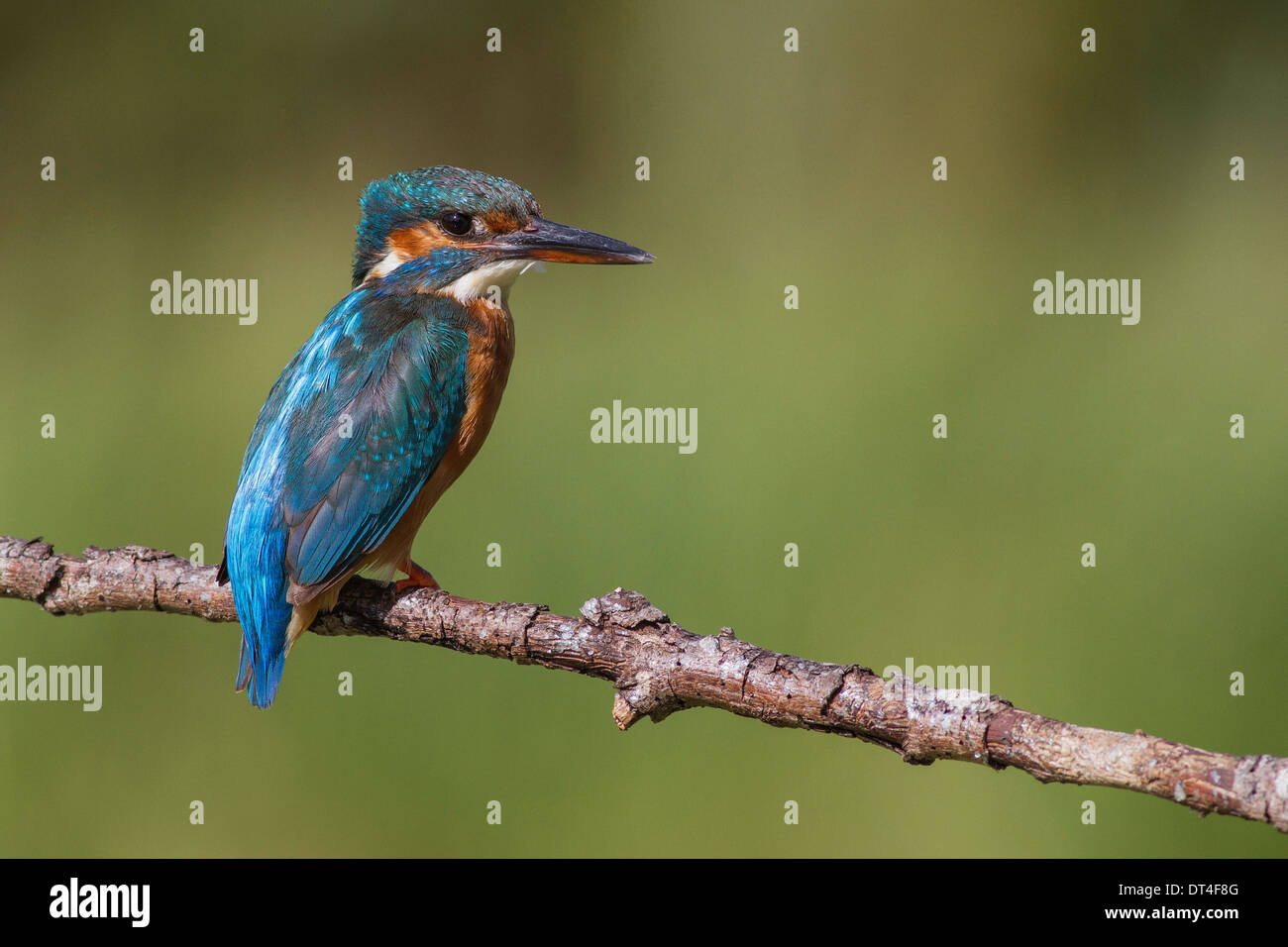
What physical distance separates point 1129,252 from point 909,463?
128cm

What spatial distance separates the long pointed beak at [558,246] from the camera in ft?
8.37

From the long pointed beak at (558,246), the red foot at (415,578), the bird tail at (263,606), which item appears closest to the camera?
the bird tail at (263,606)

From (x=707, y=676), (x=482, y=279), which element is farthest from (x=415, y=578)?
(x=707, y=676)

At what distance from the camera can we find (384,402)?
7.77 ft

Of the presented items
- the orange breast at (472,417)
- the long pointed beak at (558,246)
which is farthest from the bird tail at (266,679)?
the long pointed beak at (558,246)

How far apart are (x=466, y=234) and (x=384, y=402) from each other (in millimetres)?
458

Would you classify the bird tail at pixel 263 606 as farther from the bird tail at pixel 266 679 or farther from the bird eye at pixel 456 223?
the bird eye at pixel 456 223

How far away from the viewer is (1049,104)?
15.3ft

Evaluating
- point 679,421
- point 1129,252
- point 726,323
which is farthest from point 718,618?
point 1129,252

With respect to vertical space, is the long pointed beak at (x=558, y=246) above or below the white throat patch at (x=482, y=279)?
above

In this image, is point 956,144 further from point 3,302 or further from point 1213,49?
point 3,302

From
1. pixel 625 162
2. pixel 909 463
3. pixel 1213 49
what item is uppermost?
pixel 1213 49

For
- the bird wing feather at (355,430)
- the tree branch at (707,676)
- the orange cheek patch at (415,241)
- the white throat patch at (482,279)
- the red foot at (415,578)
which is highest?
the orange cheek patch at (415,241)

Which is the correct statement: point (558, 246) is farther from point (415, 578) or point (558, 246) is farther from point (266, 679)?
point (266, 679)
